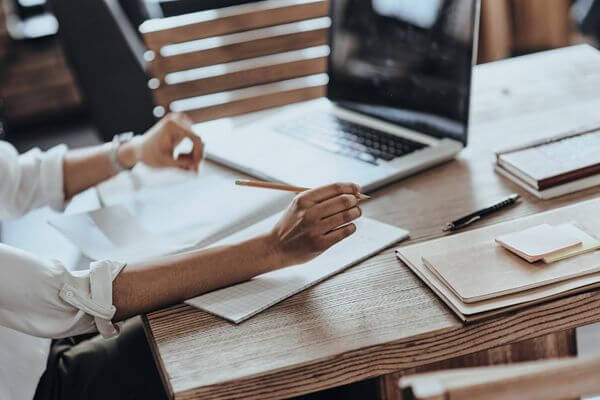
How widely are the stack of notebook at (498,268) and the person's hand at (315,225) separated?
0.27 ft

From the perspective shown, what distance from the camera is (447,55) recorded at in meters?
1.33

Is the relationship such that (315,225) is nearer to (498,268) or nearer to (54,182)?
(498,268)

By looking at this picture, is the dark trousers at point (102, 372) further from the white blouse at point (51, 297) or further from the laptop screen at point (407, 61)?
the laptop screen at point (407, 61)

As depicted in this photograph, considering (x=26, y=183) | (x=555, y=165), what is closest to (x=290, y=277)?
(x=555, y=165)

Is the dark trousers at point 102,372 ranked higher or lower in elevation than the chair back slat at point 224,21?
lower

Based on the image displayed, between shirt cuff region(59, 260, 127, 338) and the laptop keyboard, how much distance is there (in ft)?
1.65

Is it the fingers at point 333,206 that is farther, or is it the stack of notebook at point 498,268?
the fingers at point 333,206

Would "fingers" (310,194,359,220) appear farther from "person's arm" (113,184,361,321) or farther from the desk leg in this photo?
the desk leg

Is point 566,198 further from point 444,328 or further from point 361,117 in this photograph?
point 361,117

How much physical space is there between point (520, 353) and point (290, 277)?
35 centimetres

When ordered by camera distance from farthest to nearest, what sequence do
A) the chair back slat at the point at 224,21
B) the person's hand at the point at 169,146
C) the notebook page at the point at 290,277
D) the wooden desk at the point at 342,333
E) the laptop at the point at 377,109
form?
the chair back slat at the point at 224,21
the person's hand at the point at 169,146
the laptop at the point at 377,109
the notebook page at the point at 290,277
the wooden desk at the point at 342,333

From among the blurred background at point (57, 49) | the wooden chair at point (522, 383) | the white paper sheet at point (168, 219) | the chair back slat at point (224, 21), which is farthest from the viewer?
the blurred background at point (57, 49)

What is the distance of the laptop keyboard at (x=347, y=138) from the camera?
1.36m

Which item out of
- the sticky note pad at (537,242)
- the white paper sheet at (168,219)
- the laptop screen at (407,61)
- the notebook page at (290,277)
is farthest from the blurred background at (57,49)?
the sticky note pad at (537,242)
